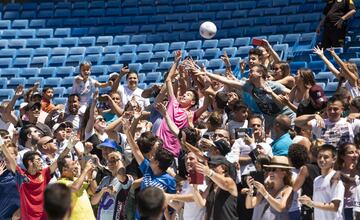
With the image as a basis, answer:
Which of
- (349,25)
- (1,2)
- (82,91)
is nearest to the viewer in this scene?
(82,91)

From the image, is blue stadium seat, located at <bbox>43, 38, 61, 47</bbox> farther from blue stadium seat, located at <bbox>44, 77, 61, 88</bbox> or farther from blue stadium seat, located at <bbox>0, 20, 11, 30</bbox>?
blue stadium seat, located at <bbox>44, 77, 61, 88</bbox>

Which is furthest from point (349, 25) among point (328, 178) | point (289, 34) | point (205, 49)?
point (328, 178)

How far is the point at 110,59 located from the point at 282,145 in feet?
31.2

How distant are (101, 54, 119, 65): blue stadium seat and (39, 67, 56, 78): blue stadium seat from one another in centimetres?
102

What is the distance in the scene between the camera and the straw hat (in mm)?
10367

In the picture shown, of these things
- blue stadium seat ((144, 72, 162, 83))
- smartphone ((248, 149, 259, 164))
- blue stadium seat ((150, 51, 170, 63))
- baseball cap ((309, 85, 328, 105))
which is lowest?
smartphone ((248, 149, 259, 164))

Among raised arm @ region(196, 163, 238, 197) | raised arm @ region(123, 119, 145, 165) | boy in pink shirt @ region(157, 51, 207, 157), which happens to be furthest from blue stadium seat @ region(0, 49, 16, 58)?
raised arm @ region(196, 163, 238, 197)

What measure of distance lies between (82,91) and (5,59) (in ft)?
16.9

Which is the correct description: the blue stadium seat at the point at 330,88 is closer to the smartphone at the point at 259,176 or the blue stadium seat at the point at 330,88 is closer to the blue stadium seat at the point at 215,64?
the blue stadium seat at the point at 215,64

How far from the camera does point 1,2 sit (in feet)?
80.9

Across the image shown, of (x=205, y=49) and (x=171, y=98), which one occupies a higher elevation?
(x=205, y=49)

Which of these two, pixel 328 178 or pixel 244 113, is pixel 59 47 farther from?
pixel 328 178

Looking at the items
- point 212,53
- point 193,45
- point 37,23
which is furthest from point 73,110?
point 37,23

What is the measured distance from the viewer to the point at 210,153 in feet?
39.1
